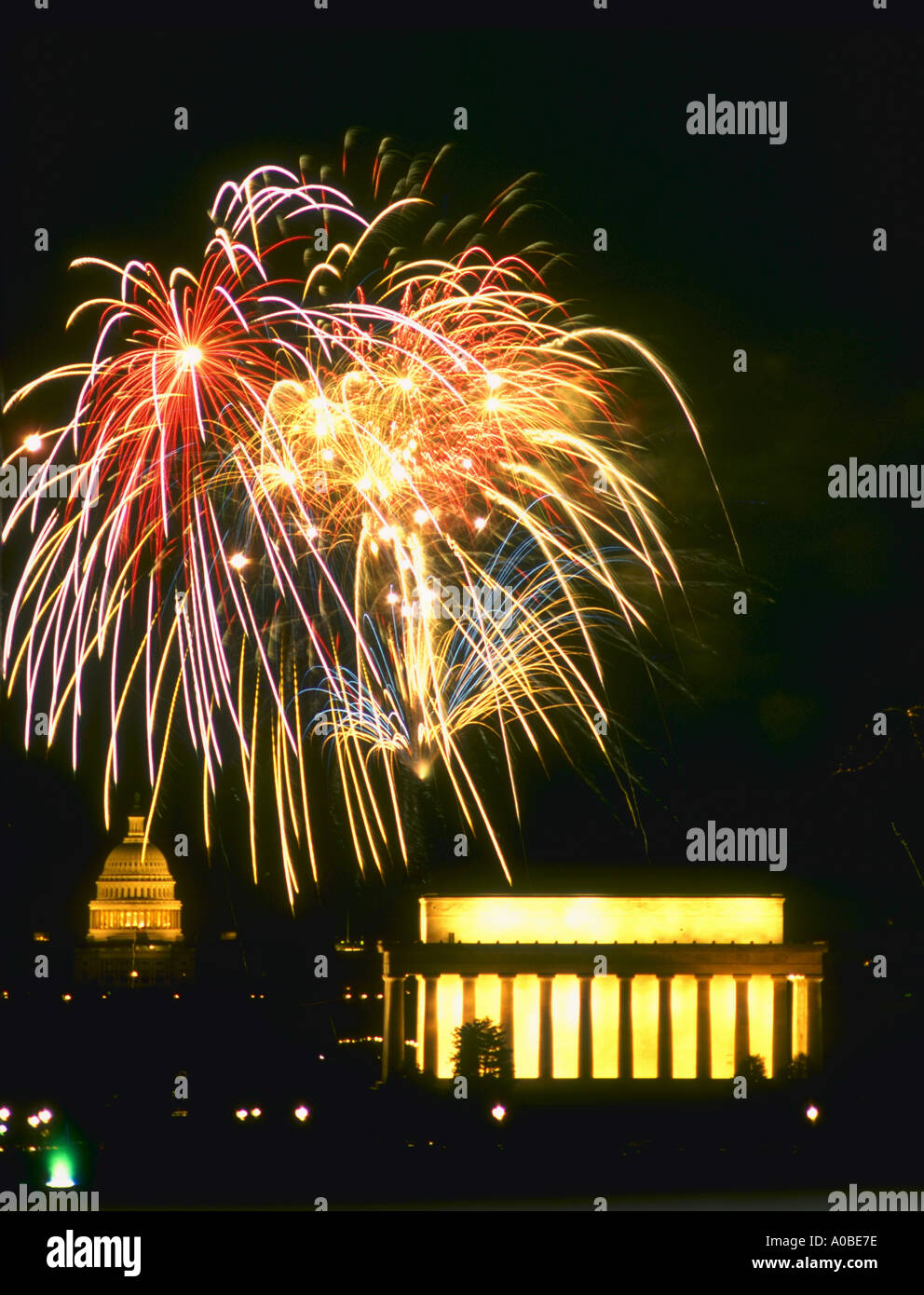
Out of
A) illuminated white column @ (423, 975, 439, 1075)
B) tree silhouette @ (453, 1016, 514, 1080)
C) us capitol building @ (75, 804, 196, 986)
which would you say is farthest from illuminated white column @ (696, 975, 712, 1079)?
us capitol building @ (75, 804, 196, 986)

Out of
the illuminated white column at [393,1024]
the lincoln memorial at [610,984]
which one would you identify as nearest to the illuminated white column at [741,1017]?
the lincoln memorial at [610,984]

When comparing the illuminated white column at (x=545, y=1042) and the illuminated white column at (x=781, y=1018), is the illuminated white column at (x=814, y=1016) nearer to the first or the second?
the illuminated white column at (x=781, y=1018)

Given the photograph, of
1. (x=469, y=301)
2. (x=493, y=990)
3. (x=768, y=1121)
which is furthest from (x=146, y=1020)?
(x=469, y=301)

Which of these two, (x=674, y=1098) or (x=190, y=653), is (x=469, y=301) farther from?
(x=674, y=1098)

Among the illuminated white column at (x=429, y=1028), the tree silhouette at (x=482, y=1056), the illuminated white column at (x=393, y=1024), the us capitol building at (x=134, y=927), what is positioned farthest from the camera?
the us capitol building at (x=134, y=927)

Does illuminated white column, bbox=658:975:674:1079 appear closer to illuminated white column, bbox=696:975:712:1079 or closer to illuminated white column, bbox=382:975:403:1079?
illuminated white column, bbox=696:975:712:1079

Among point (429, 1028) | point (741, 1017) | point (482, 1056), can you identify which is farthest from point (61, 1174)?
point (741, 1017)

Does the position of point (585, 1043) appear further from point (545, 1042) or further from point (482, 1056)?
point (482, 1056)
